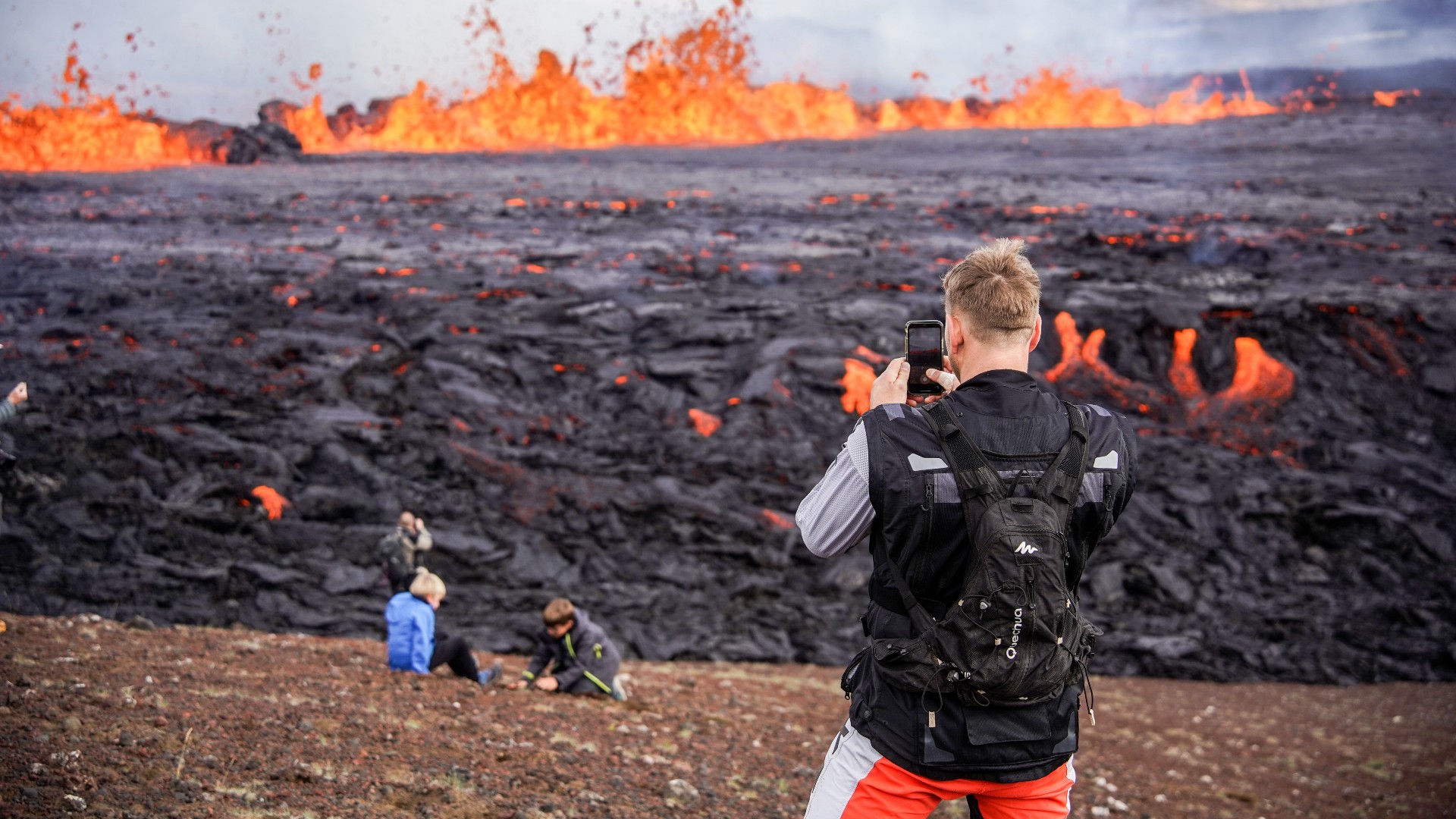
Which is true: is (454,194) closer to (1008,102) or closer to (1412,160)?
(1008,102)

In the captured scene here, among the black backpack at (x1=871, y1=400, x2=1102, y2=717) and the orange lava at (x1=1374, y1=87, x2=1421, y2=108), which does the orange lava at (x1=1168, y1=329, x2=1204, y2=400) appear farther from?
the black backpack at (x1=871, y1=400, x2=1102, y2=717)

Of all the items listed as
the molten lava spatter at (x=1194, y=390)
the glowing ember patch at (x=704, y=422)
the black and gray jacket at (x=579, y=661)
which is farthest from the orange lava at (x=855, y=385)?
the black and gray jacket at (x=579, y=661)

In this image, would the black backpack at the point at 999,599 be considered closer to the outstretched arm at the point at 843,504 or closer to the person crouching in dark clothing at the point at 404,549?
the outstretched arm at the point at 843,504

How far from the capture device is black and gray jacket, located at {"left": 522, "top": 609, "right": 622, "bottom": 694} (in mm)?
6867

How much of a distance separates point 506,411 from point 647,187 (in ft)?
22.3

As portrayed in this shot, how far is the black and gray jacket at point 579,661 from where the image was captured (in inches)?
270

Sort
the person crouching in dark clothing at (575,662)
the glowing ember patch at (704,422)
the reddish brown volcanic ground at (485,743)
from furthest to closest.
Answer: the glowing ember patch at (704,422) < the person crouching in dark clothing at (575,662) < the reddish brown volcanic ground at (485,743)

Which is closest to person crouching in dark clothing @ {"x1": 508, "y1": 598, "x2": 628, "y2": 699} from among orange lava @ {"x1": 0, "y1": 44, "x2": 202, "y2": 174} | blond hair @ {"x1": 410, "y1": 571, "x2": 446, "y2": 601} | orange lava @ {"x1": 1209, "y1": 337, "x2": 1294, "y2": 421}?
blond hair @ {"x1": 410, "y1": 571, "x2": 446, "y2": 601}

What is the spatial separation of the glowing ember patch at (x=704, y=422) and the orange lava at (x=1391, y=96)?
14584 millimetres

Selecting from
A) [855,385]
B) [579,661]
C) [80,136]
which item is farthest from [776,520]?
[80,136]

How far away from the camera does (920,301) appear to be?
16.7 metres

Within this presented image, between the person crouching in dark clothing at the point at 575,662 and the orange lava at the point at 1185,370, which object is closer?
the person crouching in dark clothing at the point at 575,662

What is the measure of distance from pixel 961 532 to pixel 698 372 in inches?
510

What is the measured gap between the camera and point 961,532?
2.08 metres
